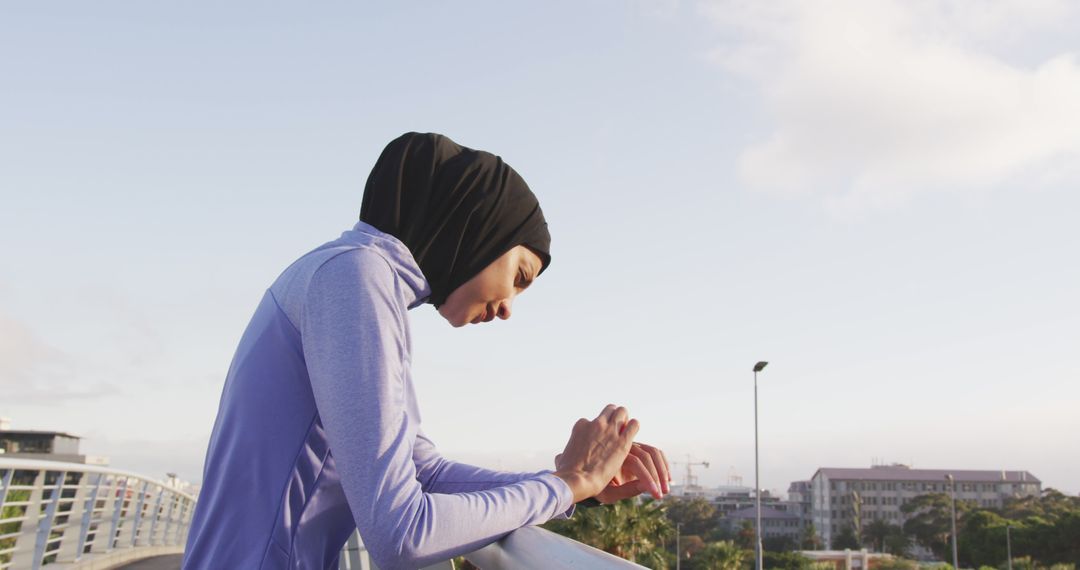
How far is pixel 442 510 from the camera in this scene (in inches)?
47.4

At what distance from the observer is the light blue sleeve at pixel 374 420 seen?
1161 millimetres

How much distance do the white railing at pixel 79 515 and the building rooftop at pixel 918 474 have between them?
4982 inches

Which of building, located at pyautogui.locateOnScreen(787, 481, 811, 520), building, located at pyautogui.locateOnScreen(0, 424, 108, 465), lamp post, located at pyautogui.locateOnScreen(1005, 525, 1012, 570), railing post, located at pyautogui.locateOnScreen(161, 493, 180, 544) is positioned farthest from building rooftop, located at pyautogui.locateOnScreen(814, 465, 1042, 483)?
railing post, located at pyautogui.locateOnScreen(161, 493, 180, 544)

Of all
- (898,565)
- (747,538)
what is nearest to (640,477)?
(898,565)

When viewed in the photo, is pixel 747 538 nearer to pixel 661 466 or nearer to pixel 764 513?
pixel 764 513

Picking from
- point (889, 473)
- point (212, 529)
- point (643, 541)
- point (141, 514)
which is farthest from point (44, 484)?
point (889, 473)

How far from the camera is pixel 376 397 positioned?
1174 millimetres

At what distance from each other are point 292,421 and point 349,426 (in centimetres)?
14

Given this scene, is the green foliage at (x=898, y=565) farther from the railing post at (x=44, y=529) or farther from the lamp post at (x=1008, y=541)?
the railing post at (x=44, y=529)

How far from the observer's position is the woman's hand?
1.60 meters

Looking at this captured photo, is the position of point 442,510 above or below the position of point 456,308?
below

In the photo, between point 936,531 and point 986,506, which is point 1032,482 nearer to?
point 986,506

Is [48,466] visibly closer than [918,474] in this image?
Yes

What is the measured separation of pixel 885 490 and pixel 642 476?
138 meters
